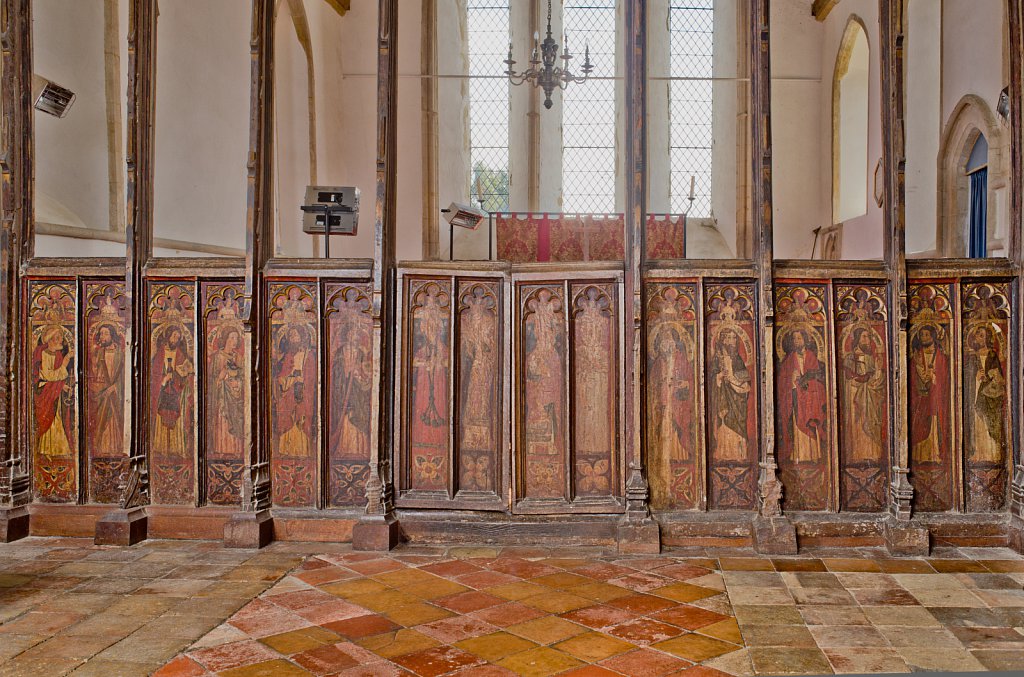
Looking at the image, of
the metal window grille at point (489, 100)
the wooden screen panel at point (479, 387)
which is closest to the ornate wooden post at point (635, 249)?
the wooden screen panel at point (479, 387)

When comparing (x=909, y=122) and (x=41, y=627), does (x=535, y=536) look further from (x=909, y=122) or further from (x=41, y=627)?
(x=909, y=122)

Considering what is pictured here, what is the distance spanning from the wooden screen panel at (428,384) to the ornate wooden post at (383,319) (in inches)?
4.8

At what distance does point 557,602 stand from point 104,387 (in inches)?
114

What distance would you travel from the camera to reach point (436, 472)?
4426 millimetres

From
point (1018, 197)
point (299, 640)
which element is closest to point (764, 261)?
point (1018, 197)

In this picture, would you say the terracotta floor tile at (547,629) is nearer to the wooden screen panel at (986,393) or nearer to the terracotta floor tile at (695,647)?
the terracotta floor tile at (695,647)

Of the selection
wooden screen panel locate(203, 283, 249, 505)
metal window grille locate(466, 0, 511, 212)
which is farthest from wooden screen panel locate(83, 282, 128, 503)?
metal window grille locate(466, 0, 511, 212)

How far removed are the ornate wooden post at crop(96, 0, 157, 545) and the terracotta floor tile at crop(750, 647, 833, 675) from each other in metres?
3.26

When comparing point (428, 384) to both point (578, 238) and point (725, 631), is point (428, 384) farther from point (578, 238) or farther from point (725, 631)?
point (578, 238)

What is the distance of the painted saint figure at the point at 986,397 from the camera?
4285 millimetres

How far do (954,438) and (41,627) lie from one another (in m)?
4.39

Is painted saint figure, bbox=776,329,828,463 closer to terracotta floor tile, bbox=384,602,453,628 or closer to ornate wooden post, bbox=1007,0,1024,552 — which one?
ornate wooden post, bbox=1007,0,1024,552

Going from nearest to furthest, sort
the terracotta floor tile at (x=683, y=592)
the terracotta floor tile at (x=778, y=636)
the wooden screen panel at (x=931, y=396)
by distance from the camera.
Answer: the terracotta floor tile at (x=778, y=636) < the terracotta floor tile at (x=683, y=592) < the wooden screen panel at (x=931, y=396)

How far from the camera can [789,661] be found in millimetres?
2744
